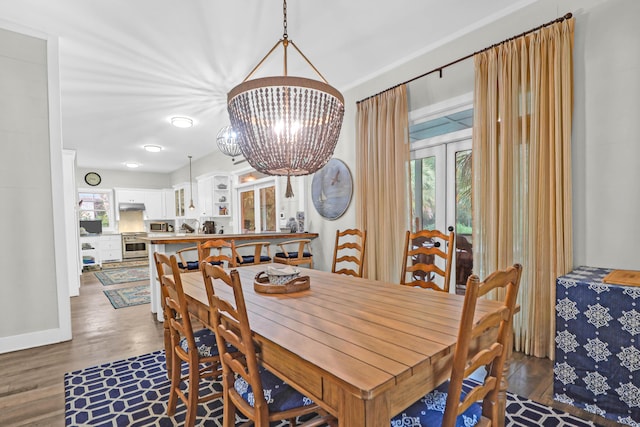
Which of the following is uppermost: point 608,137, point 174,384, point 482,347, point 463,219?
point 608,137

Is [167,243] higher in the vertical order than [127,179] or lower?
lower

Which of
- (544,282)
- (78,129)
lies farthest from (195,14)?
(78,129)

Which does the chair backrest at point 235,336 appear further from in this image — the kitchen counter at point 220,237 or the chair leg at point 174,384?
the kitchen counter at point 220,237

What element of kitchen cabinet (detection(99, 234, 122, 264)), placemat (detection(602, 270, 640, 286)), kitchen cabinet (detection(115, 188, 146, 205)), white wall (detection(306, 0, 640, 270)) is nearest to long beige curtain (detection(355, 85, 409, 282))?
white wall (detection(306, 0, 640, 270))

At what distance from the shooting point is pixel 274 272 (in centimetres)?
195

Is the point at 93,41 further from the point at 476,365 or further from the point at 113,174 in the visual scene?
the point at 113,174

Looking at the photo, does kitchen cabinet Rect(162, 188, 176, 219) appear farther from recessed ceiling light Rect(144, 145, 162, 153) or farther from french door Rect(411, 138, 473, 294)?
french door Rect(411, 138, 473, 294)

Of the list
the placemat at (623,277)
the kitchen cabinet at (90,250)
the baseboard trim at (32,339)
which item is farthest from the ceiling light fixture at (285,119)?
the kitchen cabinet at (90,250)

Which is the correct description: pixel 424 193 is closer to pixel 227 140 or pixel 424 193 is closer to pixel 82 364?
pixel 227 140

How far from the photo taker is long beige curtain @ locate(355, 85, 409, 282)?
3.37 meters

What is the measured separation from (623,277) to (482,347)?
52.2 inches

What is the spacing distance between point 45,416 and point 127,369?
591mm

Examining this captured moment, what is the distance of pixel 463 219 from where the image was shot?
10.2 feet

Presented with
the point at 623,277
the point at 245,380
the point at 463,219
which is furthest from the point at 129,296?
the point at 623,277
